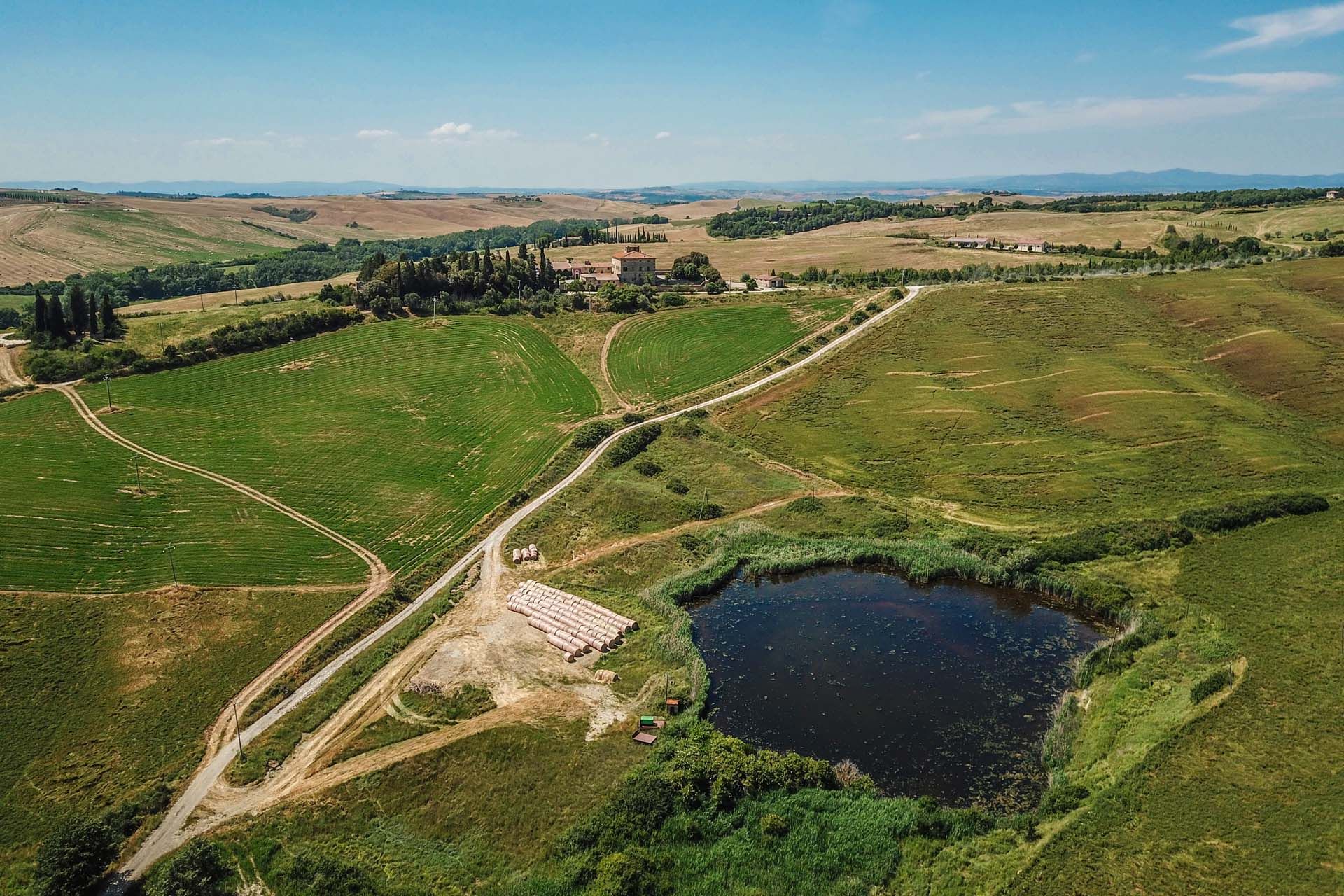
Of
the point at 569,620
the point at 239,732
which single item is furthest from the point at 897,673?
the point at 239,732

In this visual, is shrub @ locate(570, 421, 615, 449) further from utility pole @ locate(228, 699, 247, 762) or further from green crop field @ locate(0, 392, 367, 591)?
utility pole @ locate(228, 699, 247, 762)

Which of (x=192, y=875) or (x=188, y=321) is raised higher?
(x=188, y=321)

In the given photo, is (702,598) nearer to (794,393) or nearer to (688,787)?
(688,787)

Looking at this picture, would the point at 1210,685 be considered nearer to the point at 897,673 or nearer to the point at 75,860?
the point at 897,673

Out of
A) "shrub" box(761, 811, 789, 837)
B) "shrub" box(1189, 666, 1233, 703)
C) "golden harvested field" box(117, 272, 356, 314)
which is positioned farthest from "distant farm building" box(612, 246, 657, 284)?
"shrub" box(761, 811, 789, 837)

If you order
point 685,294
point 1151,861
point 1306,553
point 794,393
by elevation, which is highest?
point 685,294

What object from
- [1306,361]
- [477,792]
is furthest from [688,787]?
[1306,361]
